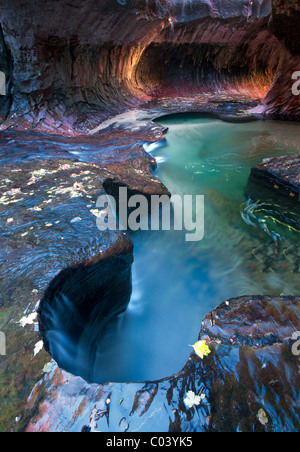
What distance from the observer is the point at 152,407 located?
1.48m

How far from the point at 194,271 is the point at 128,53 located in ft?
24.7

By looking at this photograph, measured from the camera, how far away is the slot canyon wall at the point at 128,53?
5.54 meters

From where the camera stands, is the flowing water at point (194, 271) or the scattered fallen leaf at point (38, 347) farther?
the flowing water at point (194, 271)

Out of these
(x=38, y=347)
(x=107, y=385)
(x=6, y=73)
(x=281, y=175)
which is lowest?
(x=107, y=385)

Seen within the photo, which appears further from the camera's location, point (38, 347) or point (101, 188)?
point (101, 188)

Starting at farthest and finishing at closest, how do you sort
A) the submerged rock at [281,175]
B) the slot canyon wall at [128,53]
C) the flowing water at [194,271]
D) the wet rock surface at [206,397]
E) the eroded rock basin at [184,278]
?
the slot canyon wall at [128,53], the submerged rock at [281,175], the flowing water at [194,271], the eroded rock basin at [184,278], the wet rock surface at [206,397]

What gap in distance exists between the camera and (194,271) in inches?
127

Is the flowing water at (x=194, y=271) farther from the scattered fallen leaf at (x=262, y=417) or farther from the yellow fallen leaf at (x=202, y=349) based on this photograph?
the scattered fallen leaf at (x=262, y=417)

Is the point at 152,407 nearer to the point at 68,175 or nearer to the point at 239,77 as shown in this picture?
the point at 68,175

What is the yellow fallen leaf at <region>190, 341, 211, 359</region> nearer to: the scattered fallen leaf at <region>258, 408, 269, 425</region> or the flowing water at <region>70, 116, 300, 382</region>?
the scattered fallen leaf at <region>258, 408, 269, 425</region>

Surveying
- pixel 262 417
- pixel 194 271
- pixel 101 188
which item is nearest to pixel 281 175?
pixel 194 271

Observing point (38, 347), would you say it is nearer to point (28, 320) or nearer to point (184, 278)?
point (28, 320)

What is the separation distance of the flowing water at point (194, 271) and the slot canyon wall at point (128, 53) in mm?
3346

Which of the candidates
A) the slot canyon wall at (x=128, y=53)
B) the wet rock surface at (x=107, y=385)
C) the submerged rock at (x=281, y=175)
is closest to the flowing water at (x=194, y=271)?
the submerged rock at (x=281, y=175)
